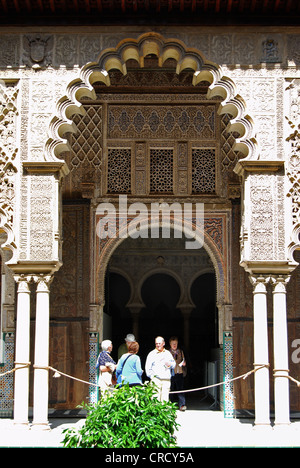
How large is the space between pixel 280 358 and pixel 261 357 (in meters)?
0.21

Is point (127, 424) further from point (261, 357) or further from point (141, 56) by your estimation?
point (141, 56)

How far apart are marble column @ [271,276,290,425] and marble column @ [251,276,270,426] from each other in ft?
0.33

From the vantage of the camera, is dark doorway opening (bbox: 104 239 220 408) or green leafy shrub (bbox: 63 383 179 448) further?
dark doorway opening (bbox: 104 239 220 408)

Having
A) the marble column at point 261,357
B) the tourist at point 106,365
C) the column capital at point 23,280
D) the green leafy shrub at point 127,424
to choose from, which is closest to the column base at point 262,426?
the marble column at point 261,357

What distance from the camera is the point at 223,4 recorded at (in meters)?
8.09

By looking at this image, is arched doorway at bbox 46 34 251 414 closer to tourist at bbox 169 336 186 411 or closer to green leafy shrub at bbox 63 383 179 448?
tourist at bbox 169 336 186 411

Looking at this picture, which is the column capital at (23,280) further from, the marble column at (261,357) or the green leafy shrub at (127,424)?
the green leafy shrub at (127,424)

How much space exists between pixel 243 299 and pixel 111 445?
4.89 metres

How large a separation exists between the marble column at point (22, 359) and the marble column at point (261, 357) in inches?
99.1

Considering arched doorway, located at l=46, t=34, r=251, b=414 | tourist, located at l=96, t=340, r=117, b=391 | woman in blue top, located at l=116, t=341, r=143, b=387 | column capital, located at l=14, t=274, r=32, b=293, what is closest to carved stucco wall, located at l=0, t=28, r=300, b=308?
column capital, located at l=14, t=274, r=32, b=293

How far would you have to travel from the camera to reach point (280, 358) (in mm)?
7801

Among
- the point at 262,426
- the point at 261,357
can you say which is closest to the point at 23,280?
the point at 261,357

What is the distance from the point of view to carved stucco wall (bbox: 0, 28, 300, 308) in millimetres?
7969
